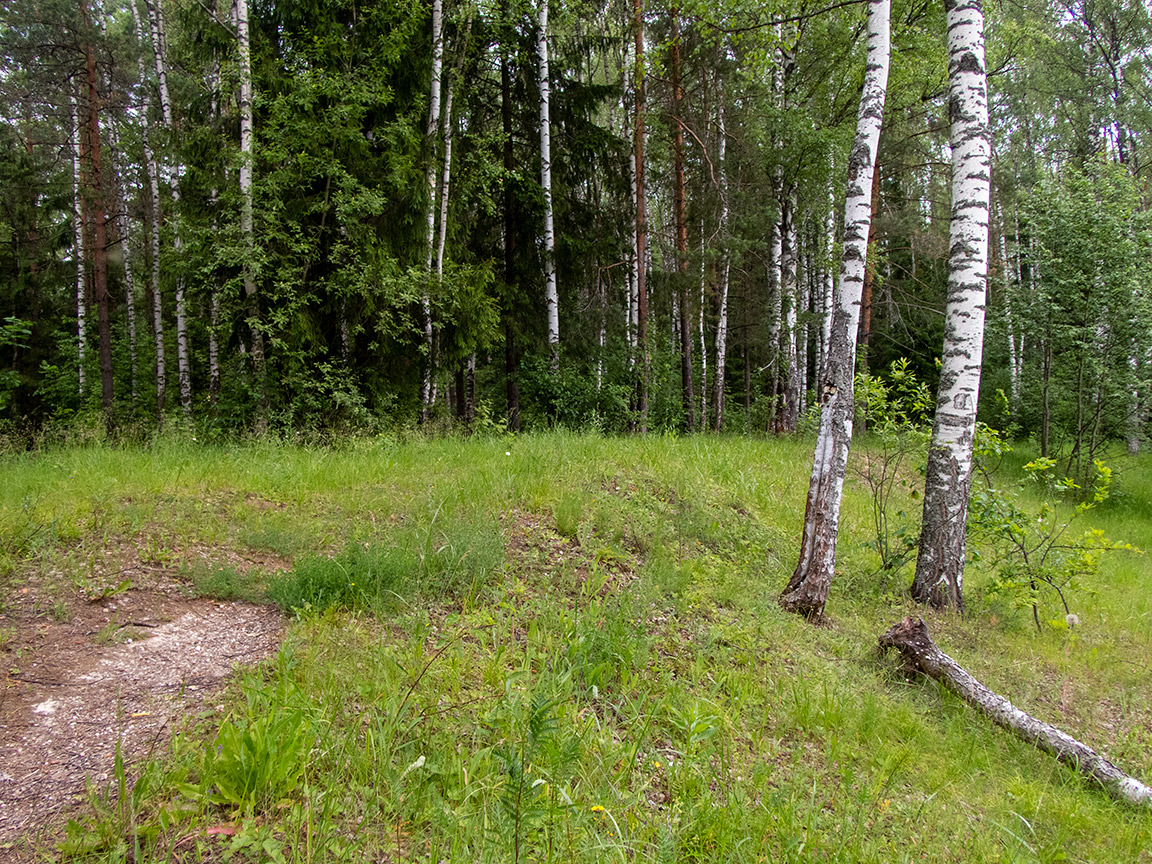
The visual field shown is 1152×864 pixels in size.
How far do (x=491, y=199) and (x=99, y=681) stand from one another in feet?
40.6

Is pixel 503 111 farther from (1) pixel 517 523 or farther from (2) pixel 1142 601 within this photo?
(2) pixel 1142 601

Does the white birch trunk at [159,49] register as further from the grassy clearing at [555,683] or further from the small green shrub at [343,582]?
the small green shrub at [343,582]

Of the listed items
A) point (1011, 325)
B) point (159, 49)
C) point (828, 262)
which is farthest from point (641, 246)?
point (159, 49)

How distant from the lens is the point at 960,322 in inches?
223

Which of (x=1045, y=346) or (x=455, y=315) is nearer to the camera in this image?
(x=455, y=315)

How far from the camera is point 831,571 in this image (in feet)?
16.5

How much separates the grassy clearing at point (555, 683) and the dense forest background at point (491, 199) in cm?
397

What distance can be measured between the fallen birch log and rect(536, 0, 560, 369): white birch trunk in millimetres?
10007

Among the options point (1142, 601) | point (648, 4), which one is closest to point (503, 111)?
point (648, 4)

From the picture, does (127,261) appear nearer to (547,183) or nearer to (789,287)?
(547,183)

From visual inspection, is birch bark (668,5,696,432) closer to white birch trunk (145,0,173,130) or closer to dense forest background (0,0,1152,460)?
dense forest background (0,0,1152,460)

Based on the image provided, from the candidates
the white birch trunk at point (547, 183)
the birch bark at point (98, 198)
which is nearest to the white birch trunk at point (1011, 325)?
the white birch trunk at point (547, 183)

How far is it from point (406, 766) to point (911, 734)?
2966 mm

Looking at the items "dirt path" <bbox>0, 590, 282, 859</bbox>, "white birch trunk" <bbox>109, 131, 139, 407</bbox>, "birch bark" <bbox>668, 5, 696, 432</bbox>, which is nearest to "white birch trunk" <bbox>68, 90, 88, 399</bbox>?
"white birch trunk" <bbox>109, 131, 139, 407</bbox>
